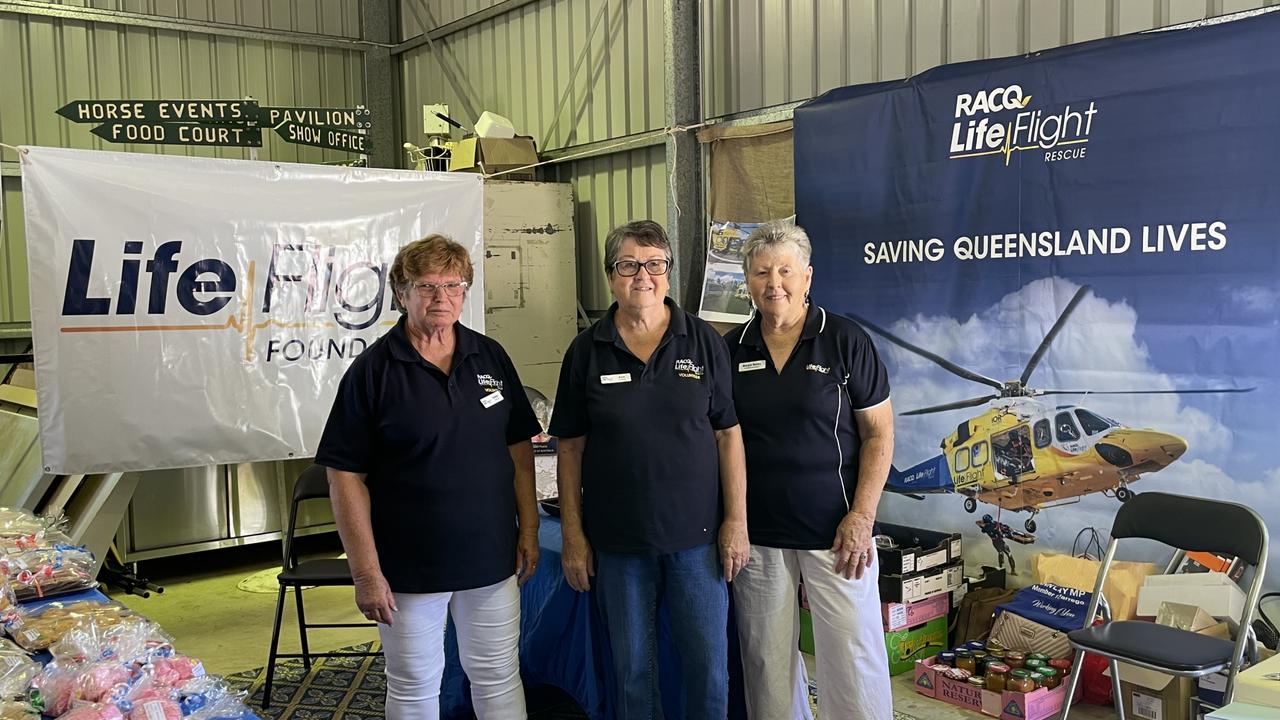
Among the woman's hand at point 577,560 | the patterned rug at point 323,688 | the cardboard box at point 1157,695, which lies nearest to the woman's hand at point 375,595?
the woman's hand at point 577,560

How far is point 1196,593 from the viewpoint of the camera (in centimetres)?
321

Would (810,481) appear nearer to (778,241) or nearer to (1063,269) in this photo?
(778,241)

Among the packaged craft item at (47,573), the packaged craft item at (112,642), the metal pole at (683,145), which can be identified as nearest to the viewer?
the packaged craft item at (112,642)

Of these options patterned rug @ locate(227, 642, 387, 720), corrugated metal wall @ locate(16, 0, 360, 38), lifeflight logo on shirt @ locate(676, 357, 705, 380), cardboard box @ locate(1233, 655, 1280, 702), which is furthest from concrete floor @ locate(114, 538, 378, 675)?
corrugated metal wall @ locate(16, 0, 360, 38)

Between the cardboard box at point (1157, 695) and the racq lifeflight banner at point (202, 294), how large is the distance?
3.39 m

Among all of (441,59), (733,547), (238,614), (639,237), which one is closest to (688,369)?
(639,237)

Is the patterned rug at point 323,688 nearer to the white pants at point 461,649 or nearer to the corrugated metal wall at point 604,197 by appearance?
the white pants at point 461,649

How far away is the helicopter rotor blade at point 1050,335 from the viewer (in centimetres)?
359

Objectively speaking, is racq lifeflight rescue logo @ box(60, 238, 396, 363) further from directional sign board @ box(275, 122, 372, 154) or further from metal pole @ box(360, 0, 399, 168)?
metal pole @ box(360, 0, 399, 168)

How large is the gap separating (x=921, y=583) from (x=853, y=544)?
61.5 inches

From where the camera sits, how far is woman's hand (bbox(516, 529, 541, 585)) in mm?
2498

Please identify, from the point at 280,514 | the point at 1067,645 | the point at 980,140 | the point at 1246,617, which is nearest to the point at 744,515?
the point at 1246,617

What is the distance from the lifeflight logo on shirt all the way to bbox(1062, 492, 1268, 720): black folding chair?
1315mm

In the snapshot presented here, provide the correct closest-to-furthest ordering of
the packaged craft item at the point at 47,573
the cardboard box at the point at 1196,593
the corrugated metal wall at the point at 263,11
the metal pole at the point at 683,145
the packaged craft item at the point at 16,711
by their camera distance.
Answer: the packaged craft item at the point at 16,711, the packaged craft item at the point at 47,573, the cardboard box at the point at 1196,593, the metal pole at the point at 683,145, the corrugated metal wall at the point at 263,11
